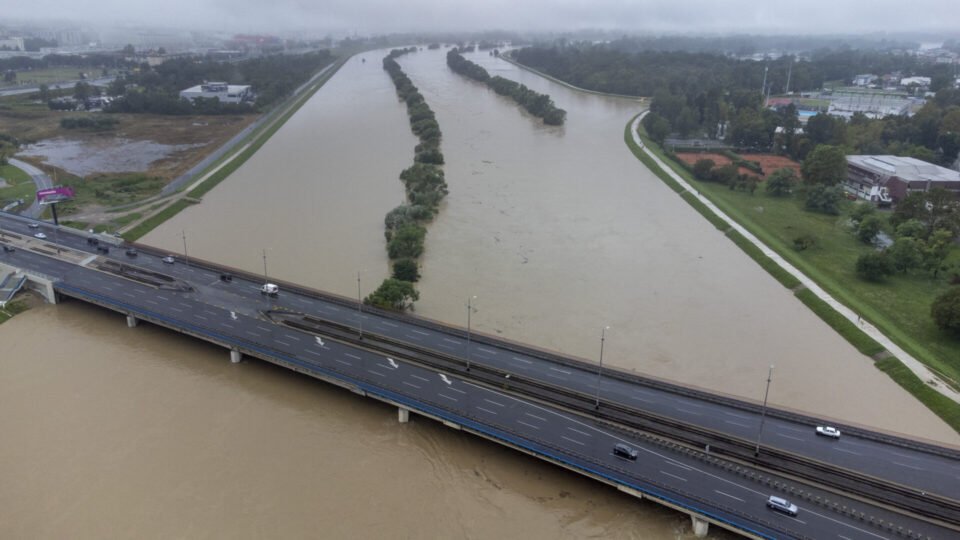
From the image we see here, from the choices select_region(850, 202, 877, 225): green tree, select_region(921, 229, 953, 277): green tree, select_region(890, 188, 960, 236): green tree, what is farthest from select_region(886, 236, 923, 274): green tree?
select_region(850, 202, 877, 225): green tree

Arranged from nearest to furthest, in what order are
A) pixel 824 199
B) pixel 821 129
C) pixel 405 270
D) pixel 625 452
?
pixel 625 452 → pixel 405 270 → pixel 824 199 → pixel 821 129

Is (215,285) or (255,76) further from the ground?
(255,76)

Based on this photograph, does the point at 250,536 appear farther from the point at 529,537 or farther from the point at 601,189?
the point at 601,189

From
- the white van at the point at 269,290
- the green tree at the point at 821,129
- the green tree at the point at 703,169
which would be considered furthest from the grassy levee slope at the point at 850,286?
the white van at the point at 269,290

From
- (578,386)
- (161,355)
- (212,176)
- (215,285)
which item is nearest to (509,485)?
(578,386)

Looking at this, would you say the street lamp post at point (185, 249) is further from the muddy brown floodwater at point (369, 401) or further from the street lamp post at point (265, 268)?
the street lamp post at point (265, 268)

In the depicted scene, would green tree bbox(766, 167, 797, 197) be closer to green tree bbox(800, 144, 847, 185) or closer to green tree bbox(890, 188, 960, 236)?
green tree bbox(800, 144, 847, 185)

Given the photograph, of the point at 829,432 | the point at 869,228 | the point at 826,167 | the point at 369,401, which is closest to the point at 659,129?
the point at 826,167

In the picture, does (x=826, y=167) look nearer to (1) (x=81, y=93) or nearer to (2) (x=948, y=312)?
(2) (x=948, y=312)
